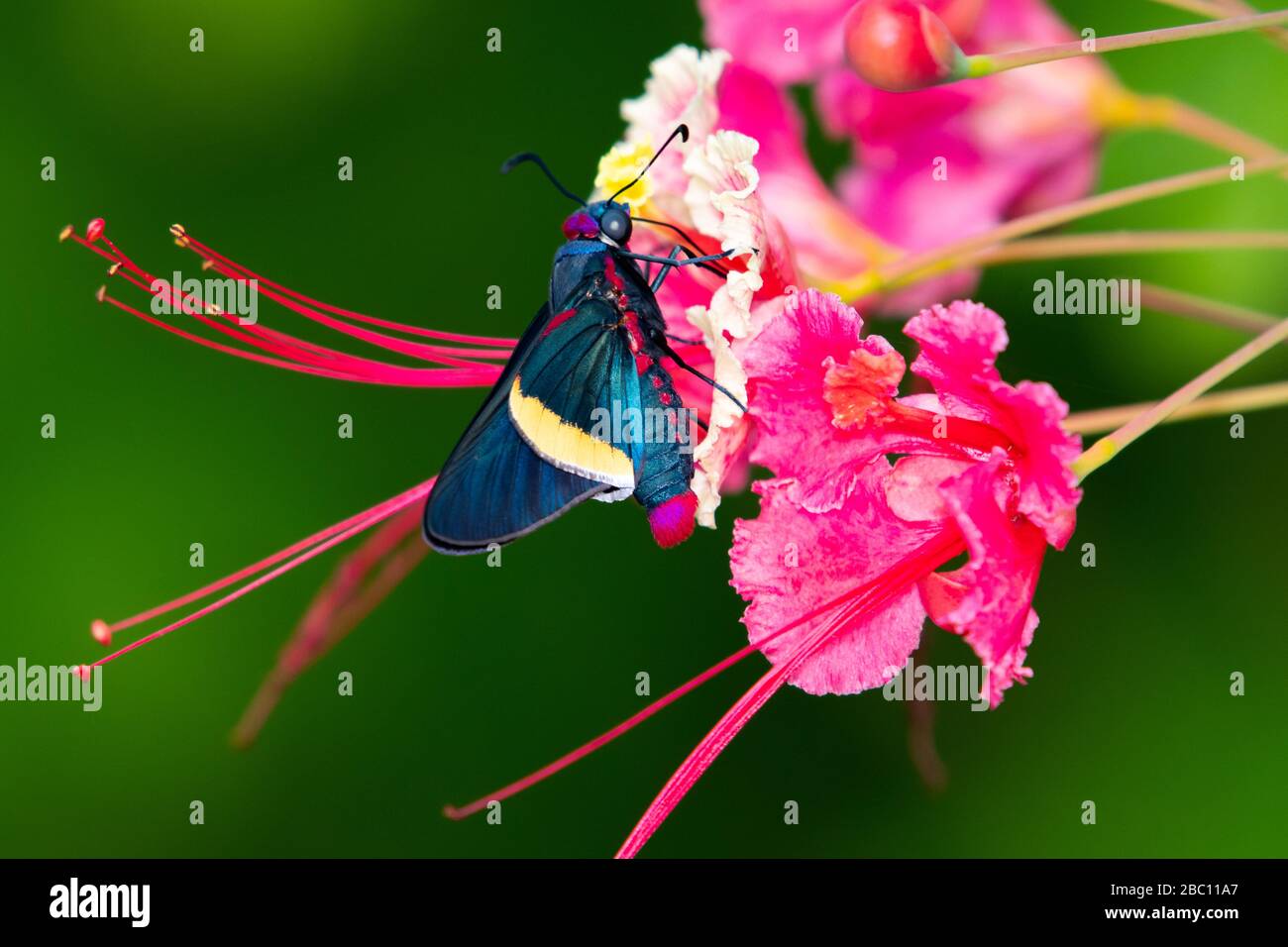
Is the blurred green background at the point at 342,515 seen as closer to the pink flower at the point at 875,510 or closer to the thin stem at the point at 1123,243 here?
the thin stem at the point at 1123,243

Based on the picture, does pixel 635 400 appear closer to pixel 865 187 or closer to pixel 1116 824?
pixel 865 187

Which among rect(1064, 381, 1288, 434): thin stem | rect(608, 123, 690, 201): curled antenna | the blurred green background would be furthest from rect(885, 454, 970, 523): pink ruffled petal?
the blurred green background

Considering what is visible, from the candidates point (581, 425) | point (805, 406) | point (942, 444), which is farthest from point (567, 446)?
point (942, 444)

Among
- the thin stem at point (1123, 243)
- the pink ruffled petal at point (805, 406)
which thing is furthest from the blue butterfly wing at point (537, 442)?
the thin stem at point (1123, 243)

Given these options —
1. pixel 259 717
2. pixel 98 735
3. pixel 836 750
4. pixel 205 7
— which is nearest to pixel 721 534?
pixel 836 750

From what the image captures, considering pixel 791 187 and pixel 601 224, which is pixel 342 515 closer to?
A: pixel 791 187

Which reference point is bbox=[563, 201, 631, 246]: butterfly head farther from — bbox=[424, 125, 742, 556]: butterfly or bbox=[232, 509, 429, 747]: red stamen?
bbox=[232, 509, 429, 747]: red stamen
